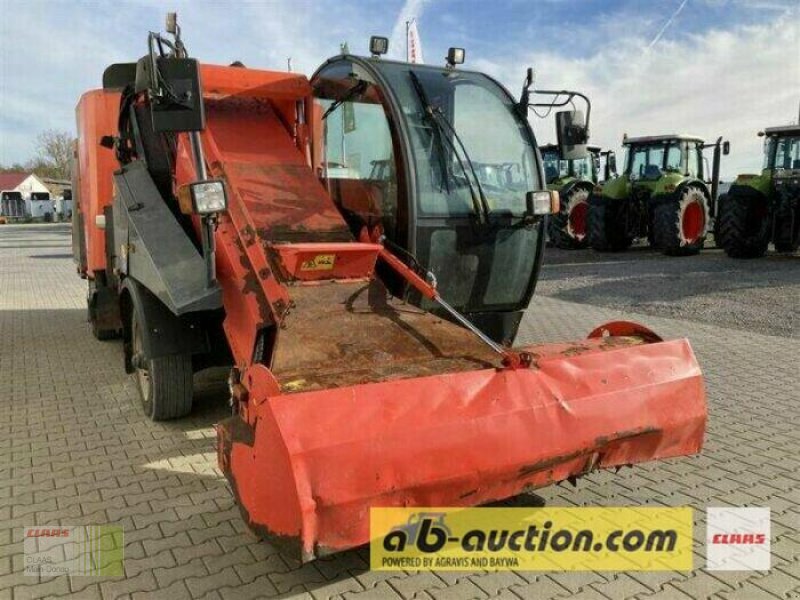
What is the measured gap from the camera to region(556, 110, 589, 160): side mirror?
443 cm

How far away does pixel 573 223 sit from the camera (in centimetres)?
1755

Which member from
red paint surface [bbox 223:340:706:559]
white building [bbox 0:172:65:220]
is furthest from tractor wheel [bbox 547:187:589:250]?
white building [bbox 0:172:65:220]

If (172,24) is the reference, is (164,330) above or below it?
below

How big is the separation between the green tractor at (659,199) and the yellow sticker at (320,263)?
41.4 ft

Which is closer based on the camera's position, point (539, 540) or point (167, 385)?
point (539, 540)

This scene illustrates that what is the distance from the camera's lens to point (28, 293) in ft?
38.6

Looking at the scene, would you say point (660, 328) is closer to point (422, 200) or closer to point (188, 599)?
point (422, 200)

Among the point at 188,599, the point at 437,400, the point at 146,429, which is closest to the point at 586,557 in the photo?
the point at 437,400

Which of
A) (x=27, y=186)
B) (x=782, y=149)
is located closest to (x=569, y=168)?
(x=782, y=149)

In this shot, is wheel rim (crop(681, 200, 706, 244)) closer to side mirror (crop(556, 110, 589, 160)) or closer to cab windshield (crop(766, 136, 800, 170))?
cab windshield (crop(766, 136, 800, 170))

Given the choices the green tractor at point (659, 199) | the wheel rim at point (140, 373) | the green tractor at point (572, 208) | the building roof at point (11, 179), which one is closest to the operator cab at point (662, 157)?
the green tractor at point (659, 199)

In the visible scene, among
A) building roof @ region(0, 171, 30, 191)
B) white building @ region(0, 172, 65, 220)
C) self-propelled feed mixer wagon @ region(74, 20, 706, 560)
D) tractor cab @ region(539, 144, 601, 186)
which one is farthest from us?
building roof @ region(0, 171, 30, 191)

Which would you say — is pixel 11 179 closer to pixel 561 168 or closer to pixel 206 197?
pixel 561 168

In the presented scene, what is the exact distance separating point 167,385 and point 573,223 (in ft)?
47.9
